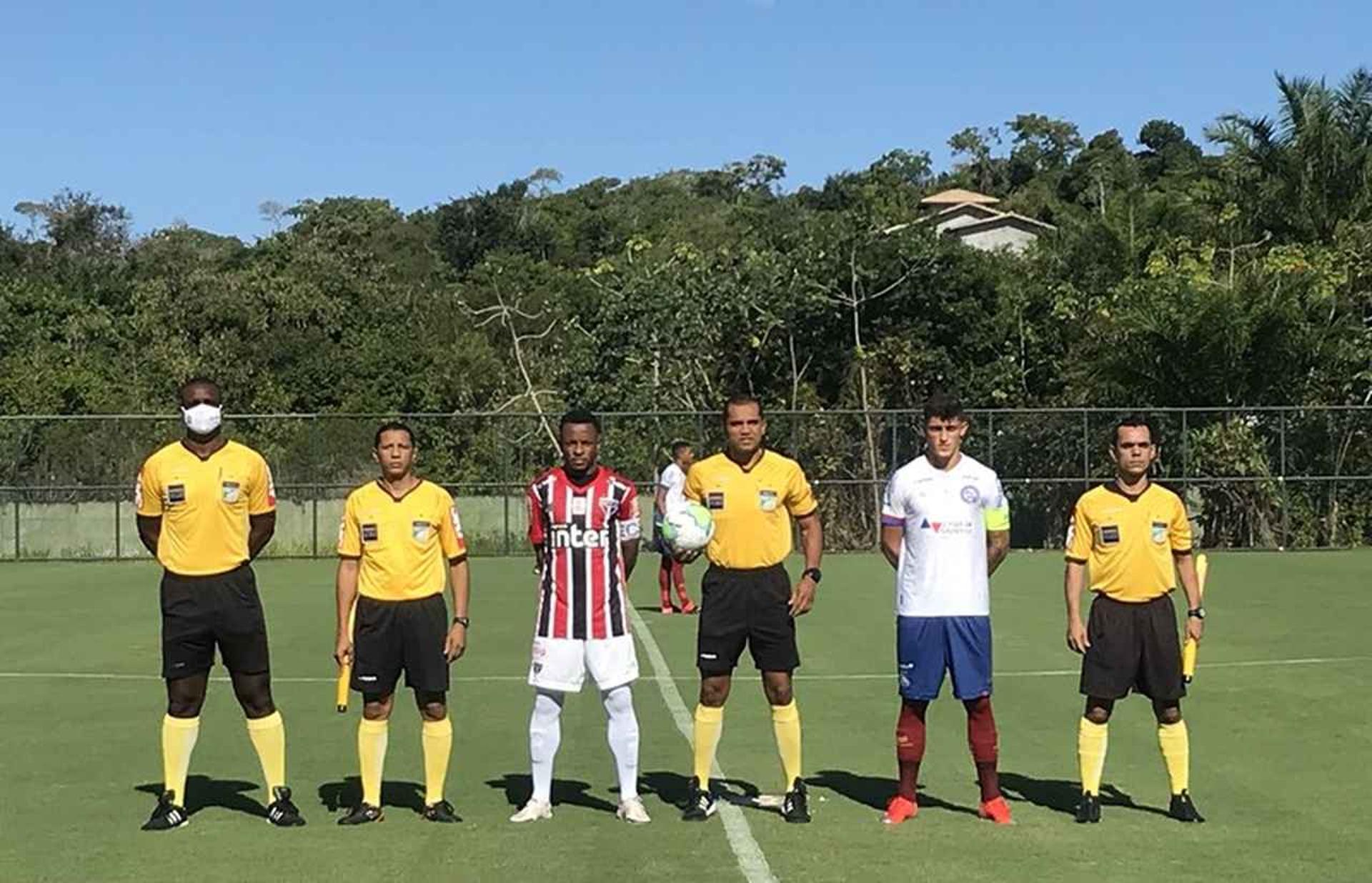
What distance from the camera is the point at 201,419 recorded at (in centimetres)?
767

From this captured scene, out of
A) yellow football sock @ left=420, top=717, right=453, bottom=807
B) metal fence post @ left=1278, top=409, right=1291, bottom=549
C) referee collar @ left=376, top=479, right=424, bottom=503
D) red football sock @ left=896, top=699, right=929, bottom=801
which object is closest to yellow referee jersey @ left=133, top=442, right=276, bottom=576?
referee collar @ left=376, top=479, right=424, bottom=503

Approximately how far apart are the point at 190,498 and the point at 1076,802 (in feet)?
15.1

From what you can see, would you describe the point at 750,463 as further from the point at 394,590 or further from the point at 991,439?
the point at 991,439

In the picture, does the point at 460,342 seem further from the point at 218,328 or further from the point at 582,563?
the point at 582,563

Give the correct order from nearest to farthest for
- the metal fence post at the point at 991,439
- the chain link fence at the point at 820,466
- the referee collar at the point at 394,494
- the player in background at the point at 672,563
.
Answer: the referee collar at the point at 394,494 → the player in background at the point at 672,563 → the chain link fence at the point at 820,466 → the metal fence post at the point at 991,439

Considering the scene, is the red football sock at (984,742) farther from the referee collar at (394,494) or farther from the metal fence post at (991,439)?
the metal fence post at (991,439)

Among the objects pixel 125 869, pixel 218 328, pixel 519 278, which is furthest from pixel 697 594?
pixel 519 278

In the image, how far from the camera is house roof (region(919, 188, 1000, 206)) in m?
84.6

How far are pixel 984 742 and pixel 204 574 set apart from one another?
3.75 m

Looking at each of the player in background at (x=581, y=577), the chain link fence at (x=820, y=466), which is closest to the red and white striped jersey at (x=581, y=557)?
the player in background at (x=581, y=577)

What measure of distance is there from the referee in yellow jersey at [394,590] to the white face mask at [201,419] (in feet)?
2.45

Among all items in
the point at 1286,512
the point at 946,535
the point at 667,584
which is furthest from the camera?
the point at 1286,512

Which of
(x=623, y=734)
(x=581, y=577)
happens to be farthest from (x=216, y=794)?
(x=581, y=577)

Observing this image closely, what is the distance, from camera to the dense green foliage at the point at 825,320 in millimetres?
32500
